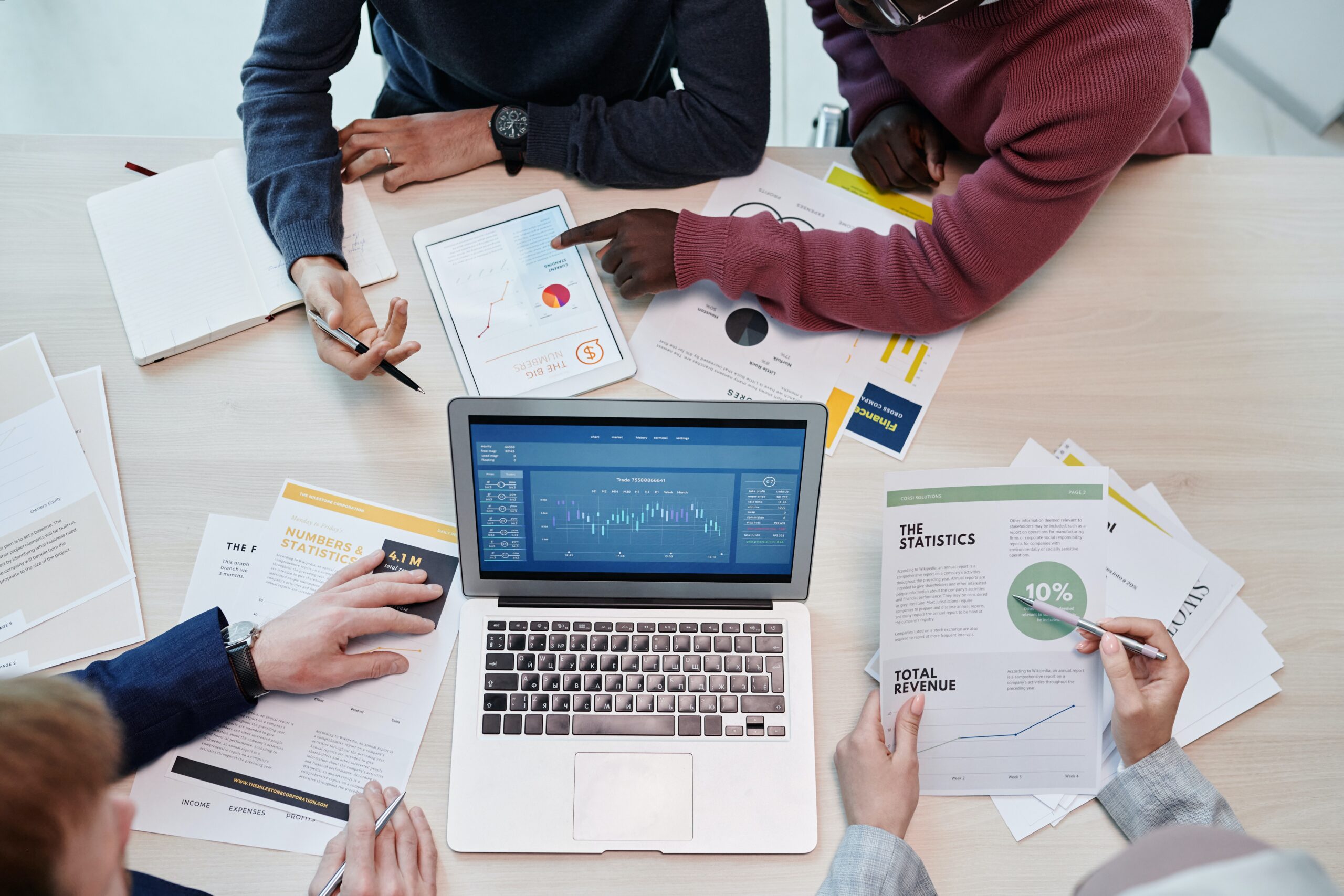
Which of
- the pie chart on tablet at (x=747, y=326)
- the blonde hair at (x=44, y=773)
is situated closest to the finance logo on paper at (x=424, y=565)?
the blonde hair at (x=44, y=773)

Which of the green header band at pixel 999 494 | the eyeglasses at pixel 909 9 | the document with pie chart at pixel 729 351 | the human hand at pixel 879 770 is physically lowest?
the human hand at pixel 879 770

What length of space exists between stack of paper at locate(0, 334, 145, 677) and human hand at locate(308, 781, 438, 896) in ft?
1.01

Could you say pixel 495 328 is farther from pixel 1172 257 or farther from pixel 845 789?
pixel 1172 257

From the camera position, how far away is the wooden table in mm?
873

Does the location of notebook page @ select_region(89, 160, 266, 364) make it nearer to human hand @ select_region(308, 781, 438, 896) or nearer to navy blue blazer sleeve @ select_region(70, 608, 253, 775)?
navy blue blazer sleeve @ select_region(70, 608, 253, 775)

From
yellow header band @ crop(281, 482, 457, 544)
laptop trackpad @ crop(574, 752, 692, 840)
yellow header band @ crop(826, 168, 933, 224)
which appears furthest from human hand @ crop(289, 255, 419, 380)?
yellow header band @ crop(826, 168, 933, 224)

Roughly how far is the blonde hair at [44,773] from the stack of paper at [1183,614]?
0.67 metres

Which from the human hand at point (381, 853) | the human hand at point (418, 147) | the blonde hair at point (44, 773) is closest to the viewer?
the blonde hair at point (44, 773)

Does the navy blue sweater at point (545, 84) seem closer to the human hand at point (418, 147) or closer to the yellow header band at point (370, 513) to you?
the human hand at point (418, 147)

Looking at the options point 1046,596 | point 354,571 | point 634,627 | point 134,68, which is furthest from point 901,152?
point 134,68

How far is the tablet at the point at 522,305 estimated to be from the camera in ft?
3.47

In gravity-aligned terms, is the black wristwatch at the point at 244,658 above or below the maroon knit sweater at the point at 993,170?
below

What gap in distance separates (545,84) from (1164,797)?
1.12 metres

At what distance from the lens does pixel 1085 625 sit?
2.93 ft
